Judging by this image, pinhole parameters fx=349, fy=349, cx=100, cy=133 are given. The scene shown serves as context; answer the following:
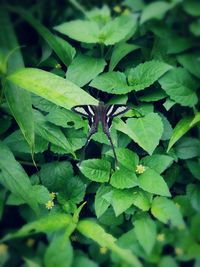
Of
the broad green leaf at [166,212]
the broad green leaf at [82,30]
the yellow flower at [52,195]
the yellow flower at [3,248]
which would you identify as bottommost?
the yellow flower at [3,248]

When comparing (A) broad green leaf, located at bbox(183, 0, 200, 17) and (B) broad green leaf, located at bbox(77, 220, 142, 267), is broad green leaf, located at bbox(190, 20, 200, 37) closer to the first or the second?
(A) broad green leaf, located at bbox(183, 0, 200, 17)

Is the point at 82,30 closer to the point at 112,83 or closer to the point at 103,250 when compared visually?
the point at 112,83

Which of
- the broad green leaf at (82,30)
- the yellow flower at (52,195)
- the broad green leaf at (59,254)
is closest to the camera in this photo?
the broad green leaf at (59,254)

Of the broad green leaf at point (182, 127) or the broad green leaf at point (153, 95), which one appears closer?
the broad green leaf at point (182, 127)

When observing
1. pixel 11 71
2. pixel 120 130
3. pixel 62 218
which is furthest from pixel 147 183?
pixel 11 71

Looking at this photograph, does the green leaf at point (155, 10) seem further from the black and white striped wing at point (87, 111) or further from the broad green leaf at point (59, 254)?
the broad green leaf at point (59, 254)

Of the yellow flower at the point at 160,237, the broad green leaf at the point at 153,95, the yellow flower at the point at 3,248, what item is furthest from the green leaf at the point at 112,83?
the yellow flower at the point at 3,248

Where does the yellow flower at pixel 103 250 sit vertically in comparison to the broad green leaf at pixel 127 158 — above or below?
below
